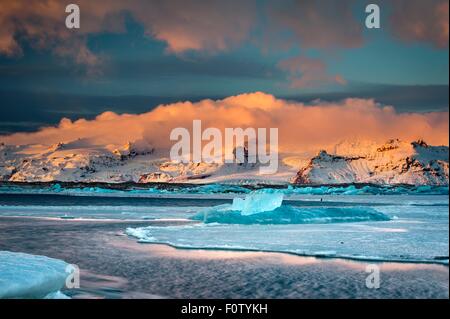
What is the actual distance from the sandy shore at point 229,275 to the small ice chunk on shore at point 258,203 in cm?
1341

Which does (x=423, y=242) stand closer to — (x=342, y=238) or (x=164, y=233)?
(x=342, y=238)

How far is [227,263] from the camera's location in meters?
16.1

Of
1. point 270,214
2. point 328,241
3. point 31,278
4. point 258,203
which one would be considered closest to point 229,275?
point 31,278

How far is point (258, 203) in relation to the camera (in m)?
33.3

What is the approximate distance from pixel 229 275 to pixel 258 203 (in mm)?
19259

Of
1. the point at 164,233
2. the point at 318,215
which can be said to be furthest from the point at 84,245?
the point at 318,215

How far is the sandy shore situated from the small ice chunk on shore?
44.0ft

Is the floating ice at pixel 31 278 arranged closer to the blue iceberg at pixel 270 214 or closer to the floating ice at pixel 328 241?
the floating ice at pixel 328 241

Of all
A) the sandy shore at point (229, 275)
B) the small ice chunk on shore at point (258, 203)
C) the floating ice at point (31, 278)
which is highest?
the small ice chunk on shore at point (258, 203)

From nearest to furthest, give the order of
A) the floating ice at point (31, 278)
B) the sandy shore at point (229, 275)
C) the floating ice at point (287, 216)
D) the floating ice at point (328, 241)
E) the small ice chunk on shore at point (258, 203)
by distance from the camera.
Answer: the floating ice at point (31, 278) < the sandy shore at point (229, 275) < the floating ice at point (328, 241) < the floating ice at point (287, 216) < the small ice chunk on shore at point (258, 203)

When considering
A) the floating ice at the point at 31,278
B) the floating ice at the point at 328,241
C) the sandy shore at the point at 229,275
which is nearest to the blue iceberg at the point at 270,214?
the floating ice at the point at 328,241

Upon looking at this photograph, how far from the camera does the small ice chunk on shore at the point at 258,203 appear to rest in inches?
1292
